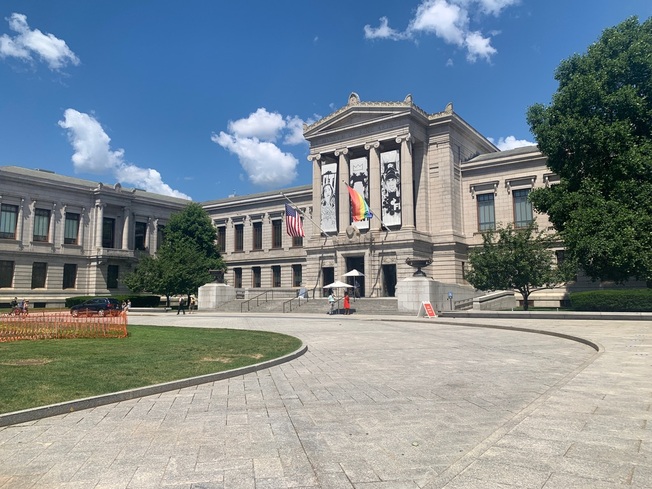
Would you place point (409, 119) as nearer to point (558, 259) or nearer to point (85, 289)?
point (558, 259)

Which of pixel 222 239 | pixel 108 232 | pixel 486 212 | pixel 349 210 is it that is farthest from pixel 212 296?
pixel 486 212

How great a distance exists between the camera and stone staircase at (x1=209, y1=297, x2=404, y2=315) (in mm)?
38312

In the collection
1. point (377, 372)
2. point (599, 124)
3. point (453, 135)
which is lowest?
point (377, 372)

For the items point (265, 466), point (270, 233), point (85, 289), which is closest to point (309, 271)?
point (270, 233)

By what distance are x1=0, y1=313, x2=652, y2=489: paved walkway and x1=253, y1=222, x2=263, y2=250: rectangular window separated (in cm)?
5903

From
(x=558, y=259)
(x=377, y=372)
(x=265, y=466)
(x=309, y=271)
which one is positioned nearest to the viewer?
(x=265, y=466)

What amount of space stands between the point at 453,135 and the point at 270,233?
95.8 ft

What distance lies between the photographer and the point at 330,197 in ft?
176

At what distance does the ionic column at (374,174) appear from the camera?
50500mm

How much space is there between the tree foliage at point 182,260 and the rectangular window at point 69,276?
1084 cm

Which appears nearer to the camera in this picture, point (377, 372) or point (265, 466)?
point (265, 466)

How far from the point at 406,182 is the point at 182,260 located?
87.6 feet

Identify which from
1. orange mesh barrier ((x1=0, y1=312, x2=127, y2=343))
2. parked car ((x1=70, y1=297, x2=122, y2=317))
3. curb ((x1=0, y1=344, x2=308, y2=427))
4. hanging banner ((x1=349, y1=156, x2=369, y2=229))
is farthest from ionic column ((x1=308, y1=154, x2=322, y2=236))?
curb ((x1=0, y1=344, x2=308, y2=427))

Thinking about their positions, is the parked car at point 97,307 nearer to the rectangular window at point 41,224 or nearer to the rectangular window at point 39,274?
the rectangular window at point 39,274
